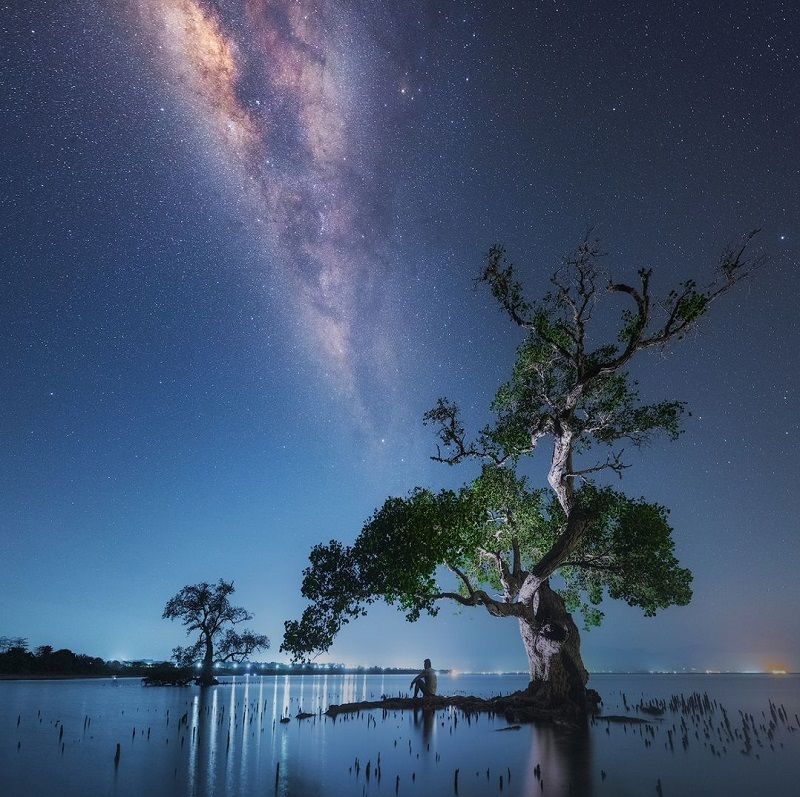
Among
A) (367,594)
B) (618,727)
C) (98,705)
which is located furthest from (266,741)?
(98,705)

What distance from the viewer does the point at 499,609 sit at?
31969mm

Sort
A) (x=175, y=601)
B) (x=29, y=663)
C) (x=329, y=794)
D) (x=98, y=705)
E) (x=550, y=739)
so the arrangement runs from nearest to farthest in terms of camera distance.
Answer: (x=329, y=794) < (x=550, y=739) < (x=98, y=705) < (x=175, y=601) < (x=29, y=663)

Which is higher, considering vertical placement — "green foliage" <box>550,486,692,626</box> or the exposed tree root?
"green foliage" <box>550,486,692,626</box>

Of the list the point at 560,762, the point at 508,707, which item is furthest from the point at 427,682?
the point at 560,762

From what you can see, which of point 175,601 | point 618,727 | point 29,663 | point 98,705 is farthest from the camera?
point 29,663

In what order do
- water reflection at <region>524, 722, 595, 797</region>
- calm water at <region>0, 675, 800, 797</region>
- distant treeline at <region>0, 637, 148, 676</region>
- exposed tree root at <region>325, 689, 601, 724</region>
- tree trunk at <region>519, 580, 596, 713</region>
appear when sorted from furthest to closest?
distant treeline at <region>0, 637, 148, 676</region> < tree trunk at <region>519, 580, 596, 713</region> < exposed tree root at <region>325, 689, 601, 724</region> < calm water at <region>0, 675, 800, 797</region> < water reflection at <region>524, 722, 595, 797</region>

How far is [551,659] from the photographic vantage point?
3123 cm

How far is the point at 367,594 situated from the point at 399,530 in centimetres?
456

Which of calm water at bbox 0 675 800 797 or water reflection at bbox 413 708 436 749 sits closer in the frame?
calm water at bbox 0 675 800 797

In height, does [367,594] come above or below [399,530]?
below

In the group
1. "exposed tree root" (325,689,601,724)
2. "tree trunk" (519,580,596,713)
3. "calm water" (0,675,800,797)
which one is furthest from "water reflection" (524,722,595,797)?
"tree trunk" (519,580,596,713)

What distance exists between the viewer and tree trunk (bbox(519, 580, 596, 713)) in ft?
101

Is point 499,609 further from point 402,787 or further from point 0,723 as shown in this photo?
point 0,723

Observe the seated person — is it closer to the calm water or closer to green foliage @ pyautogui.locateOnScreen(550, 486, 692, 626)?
the calm water
